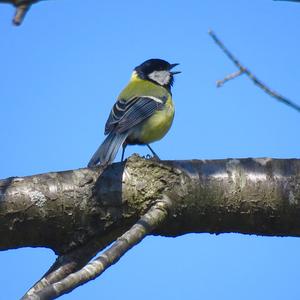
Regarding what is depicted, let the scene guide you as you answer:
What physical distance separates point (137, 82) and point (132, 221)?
3610 mm

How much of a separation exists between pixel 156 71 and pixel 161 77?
17cm

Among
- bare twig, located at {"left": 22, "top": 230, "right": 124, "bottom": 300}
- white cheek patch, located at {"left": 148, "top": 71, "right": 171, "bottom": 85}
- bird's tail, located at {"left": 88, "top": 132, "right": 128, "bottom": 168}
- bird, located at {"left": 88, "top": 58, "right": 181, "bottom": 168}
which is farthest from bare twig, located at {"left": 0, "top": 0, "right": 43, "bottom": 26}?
white cheek patch, located at {"left": 148, "top": 71, "right": 171, "bottom": 85}

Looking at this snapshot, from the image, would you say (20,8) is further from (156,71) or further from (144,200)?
(156,71)

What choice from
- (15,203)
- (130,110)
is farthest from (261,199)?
(130,110)

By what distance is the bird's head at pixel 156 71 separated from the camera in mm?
6718

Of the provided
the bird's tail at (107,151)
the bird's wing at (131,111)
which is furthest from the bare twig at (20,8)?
the bird's wing at (131,111)

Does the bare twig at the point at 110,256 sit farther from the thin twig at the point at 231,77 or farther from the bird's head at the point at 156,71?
the bird's head at the point at 156,71

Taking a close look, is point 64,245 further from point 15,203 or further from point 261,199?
point 261,199

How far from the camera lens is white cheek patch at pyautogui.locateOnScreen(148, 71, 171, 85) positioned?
21.8ft

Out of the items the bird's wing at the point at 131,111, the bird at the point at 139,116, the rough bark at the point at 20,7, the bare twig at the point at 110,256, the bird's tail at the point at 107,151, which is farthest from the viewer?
the bird's wing at the point at 131,111

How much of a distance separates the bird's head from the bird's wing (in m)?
0.90

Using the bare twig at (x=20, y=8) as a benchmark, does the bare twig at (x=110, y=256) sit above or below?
below

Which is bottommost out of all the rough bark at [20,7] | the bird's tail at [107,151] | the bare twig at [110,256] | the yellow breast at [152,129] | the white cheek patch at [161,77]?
the bare twig at [110,256]

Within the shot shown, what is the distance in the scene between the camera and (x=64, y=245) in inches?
122
